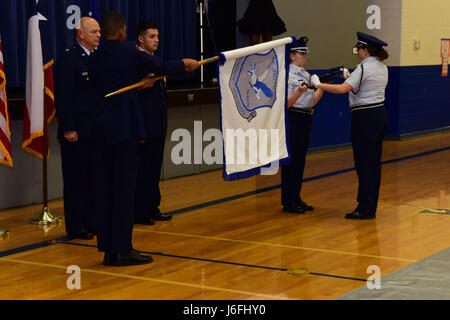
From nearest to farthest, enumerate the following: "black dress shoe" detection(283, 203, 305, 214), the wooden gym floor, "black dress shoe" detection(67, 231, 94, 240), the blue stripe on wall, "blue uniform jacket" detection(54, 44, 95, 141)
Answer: the wooden gym floor < "blue uniform jacket" detection(54, 44, 95, 141) < "black dress shoe" detection(67, 231, 94, 240) < "black dress shoe" detection(283, 203, 305, 214) < the blue stripe on wall

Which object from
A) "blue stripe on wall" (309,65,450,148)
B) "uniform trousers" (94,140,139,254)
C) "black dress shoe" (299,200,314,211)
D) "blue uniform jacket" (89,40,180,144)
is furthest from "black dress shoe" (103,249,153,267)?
"blue stripe on wall" (309,65,450,148)

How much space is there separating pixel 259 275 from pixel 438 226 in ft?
7.01

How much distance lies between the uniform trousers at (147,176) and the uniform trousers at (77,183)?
59cm

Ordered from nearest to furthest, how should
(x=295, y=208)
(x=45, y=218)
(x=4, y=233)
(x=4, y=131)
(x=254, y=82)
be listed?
(x=4, y=233), (x=254, y=82), (x=4, y=131), (x=45, y=218), (x=295, y=208)

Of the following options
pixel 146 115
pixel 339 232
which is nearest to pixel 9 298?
pixel 146 115

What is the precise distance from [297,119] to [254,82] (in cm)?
70

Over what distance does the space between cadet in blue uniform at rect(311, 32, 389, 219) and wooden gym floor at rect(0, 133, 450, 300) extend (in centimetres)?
27

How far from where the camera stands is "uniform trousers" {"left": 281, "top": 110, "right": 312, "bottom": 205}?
22.8 ft

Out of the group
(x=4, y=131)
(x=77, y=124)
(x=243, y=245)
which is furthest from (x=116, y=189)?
(x=4, y=131)

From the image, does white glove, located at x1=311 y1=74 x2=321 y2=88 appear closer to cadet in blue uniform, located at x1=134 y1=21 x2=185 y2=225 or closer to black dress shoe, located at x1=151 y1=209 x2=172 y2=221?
cadet in blue uniform, located at x1=134 y1=21 x2=185 y2=225

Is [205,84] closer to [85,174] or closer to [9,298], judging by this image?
[85,174]

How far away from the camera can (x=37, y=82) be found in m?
6.79

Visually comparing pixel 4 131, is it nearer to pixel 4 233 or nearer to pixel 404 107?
pixel 4 233

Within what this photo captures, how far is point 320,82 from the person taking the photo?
22.3ft
